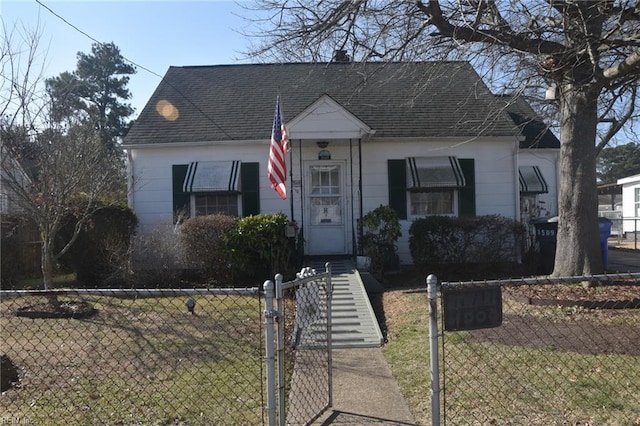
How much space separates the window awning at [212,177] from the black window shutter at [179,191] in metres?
0.20

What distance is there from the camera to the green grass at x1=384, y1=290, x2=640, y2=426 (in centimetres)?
436

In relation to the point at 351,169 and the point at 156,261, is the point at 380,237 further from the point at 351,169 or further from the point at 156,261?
the point at 156,261

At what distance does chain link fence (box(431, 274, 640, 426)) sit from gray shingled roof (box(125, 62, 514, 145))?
7075 mm

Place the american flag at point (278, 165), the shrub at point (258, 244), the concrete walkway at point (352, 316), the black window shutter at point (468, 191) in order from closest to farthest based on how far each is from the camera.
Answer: the concrete walkway at point (352, 316), the american flag at point (278, 165), the shrub at point (258, 244), the black window shutter at point (468, 191)

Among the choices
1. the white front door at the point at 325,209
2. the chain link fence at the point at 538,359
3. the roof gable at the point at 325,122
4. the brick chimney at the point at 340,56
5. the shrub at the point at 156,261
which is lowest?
the chain link fence at the point at 538,359

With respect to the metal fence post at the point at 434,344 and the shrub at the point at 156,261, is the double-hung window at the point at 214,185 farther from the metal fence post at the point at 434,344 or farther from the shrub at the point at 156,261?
the metal fence post at the point at 434,344

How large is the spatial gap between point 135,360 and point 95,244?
21.1ft

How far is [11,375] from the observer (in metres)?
5.52

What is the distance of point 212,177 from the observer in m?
13.5

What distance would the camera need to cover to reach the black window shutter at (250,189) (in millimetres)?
13711

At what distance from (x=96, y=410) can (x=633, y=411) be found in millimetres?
4494

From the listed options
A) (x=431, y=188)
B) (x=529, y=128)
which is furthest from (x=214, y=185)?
(x=529, y=128)

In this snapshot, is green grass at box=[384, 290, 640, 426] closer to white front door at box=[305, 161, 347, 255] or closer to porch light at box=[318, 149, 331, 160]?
white front door at box=[305, 161, 347, 255]

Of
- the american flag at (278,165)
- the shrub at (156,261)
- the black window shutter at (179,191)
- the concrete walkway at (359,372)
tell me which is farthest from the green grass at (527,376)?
the black window shutter at (179,191)
